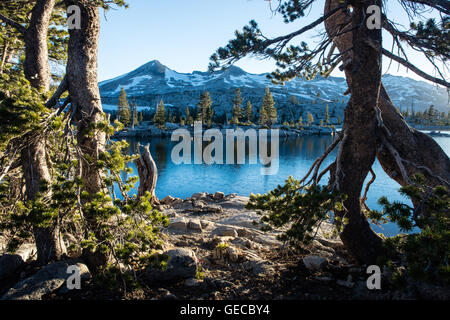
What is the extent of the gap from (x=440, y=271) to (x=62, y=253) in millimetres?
4966

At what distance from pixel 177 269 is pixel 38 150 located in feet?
9.12

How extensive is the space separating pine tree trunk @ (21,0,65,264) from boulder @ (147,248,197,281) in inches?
62.3

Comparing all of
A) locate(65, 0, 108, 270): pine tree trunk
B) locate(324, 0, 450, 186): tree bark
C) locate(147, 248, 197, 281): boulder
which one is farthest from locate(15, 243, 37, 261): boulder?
locate(324, 0, 450, 186): tree bark

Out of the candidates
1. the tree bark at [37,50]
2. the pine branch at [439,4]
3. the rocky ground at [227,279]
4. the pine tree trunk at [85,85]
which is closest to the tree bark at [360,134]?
the rocky ground at [227,279]

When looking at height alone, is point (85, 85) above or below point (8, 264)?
above

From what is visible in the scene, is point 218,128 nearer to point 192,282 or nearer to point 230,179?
point 230,179

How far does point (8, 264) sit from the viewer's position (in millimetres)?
4137

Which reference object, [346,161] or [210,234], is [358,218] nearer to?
[346,161]

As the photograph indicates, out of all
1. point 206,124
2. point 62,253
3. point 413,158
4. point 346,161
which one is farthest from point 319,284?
point 206,124

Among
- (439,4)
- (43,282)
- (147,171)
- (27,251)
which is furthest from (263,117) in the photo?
(43,282)

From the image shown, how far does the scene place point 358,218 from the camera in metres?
4.64

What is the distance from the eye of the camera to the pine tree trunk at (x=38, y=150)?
4.08 meters

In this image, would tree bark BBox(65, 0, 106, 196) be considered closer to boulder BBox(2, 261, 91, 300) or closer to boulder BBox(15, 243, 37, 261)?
boulder BBox(2, 261, 91, 300)

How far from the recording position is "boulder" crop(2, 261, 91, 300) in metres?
3.48
